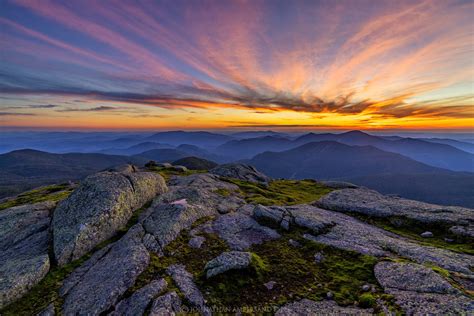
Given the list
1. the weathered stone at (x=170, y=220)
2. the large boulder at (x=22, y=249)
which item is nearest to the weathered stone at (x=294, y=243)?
the weathered stone at (x=170, y=220)

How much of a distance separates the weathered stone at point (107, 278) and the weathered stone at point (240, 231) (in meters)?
9.61

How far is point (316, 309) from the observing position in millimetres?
16094

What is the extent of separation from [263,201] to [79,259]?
103 feet

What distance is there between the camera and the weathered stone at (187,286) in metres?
16.2

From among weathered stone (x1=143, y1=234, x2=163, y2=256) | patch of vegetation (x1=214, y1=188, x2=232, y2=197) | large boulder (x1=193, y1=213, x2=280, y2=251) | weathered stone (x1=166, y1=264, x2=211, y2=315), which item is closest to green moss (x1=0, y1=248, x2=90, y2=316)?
weathered stone (x1=143, y1=234, x2=163, y2=256)

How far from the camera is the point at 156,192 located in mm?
39688

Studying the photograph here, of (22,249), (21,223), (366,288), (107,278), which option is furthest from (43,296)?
(366,288)

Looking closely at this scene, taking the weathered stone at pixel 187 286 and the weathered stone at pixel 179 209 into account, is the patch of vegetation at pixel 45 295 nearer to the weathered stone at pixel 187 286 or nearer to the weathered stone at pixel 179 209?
the weathered stone at pixel 179 209

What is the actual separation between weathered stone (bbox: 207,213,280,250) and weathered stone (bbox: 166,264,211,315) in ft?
22.9

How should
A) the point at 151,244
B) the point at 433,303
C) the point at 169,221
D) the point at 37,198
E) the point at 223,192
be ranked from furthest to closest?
the point at 37,198 → the point at 223,192 → the point at 169,221 → the point at 151,244 → the point at 433,303

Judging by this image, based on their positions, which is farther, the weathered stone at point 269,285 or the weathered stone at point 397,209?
the weathered stone at point 397,209

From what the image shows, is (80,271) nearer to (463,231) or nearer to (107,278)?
(107,278)

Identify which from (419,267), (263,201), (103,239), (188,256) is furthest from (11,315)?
(263,201)

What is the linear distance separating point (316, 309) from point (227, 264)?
25.2 ft
